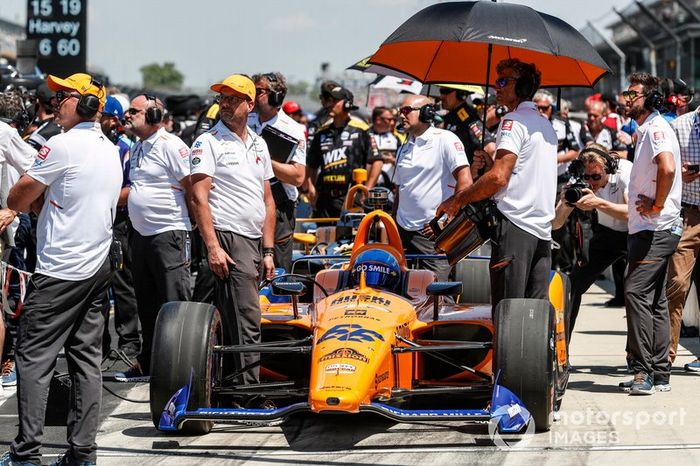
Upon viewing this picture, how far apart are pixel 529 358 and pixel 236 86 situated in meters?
2.46

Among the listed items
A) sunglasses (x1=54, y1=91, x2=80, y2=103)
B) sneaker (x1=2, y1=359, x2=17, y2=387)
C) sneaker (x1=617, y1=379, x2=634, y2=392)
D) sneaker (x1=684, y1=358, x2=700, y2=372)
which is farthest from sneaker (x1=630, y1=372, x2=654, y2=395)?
sneaker (x1=2, y1=359, x2=17, y2=387)

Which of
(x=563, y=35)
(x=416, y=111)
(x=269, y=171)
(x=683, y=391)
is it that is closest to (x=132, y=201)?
(x=269, y=171)

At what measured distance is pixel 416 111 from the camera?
9.95m

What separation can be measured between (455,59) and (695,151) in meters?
1.93

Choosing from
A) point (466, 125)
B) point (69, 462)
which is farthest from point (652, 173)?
point (69, 462)

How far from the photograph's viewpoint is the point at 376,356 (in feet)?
22.3

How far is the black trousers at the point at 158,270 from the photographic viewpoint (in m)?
8.74

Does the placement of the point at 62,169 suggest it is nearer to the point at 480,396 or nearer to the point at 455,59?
the point at 480,396

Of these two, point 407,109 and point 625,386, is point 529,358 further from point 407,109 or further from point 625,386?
point 407,109

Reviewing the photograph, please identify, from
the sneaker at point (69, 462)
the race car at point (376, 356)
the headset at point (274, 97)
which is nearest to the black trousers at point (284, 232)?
the headset at point (274, 97)

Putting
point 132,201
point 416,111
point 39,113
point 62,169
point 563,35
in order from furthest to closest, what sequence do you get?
point 39,113, point 416,111, point 132,201, point 563,35, point 62,169

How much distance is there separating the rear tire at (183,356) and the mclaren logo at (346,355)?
2.29 feet

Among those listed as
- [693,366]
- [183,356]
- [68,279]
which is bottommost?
[693,366]

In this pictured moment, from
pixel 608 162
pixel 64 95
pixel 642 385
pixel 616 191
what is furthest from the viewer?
pixel 616 191
